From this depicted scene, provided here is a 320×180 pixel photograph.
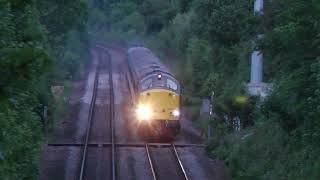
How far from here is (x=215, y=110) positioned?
2708 cm

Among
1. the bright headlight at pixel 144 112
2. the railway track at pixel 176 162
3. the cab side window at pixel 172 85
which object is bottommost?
the railway track at pixel 176 162

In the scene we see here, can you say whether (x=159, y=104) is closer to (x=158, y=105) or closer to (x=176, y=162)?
(x=158, y=105)

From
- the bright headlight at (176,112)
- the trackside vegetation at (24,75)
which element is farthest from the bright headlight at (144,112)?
the trackside vegetation at (24,75)

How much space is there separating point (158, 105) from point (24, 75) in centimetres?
1868

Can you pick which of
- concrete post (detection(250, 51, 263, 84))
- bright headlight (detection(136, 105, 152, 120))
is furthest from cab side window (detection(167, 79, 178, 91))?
concrete post (detection(250, 51, 263, 84))

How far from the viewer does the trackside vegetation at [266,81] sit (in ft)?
53.6

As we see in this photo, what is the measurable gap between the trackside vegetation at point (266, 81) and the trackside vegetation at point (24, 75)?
220 inches

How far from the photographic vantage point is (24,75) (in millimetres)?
9102

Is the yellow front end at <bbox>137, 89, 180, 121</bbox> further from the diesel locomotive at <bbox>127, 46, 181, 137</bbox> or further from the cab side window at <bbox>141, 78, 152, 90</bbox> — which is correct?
the cab side window at <bbox>141, 78, 152, 90</bbox>

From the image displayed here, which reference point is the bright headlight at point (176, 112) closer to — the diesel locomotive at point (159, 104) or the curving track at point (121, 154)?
the diesel locomotive at point (159, 104)

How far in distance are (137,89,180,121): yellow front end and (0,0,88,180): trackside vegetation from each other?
3871 mm

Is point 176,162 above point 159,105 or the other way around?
the other way around

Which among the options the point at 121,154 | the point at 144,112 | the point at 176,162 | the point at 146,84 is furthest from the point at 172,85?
the point at 176,162

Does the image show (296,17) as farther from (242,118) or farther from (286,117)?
(242,118)
